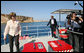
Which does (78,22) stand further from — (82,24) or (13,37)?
(13,37)

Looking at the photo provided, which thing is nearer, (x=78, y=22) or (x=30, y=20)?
(x=78, y=22)

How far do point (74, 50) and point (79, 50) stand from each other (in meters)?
0.20

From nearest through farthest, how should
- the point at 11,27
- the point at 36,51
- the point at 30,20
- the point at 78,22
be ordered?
the point at 36,51
the point at 78,22
the point at 11,27
the point at 30,20

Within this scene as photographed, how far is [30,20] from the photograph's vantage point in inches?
7574

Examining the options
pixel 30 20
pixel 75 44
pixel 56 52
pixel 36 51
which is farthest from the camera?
pixel 30 20

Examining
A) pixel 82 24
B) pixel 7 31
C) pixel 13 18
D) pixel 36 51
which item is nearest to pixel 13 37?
pixel 7 31

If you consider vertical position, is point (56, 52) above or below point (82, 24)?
below

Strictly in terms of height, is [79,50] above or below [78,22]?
below

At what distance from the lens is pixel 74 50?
2598 millimetres

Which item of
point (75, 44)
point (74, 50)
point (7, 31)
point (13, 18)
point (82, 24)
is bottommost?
point (74, 50)

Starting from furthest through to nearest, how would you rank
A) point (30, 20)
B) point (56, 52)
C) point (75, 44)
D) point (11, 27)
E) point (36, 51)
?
1. point (30, 20)
2. point (11, 27)
3. point (75, 44)
4. point (56, 52)
5. point (36, 51)

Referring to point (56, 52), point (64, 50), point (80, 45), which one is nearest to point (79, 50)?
point (80, 45)

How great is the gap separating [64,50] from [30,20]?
192 meters

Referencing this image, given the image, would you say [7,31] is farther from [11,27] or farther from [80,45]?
[80,45]
